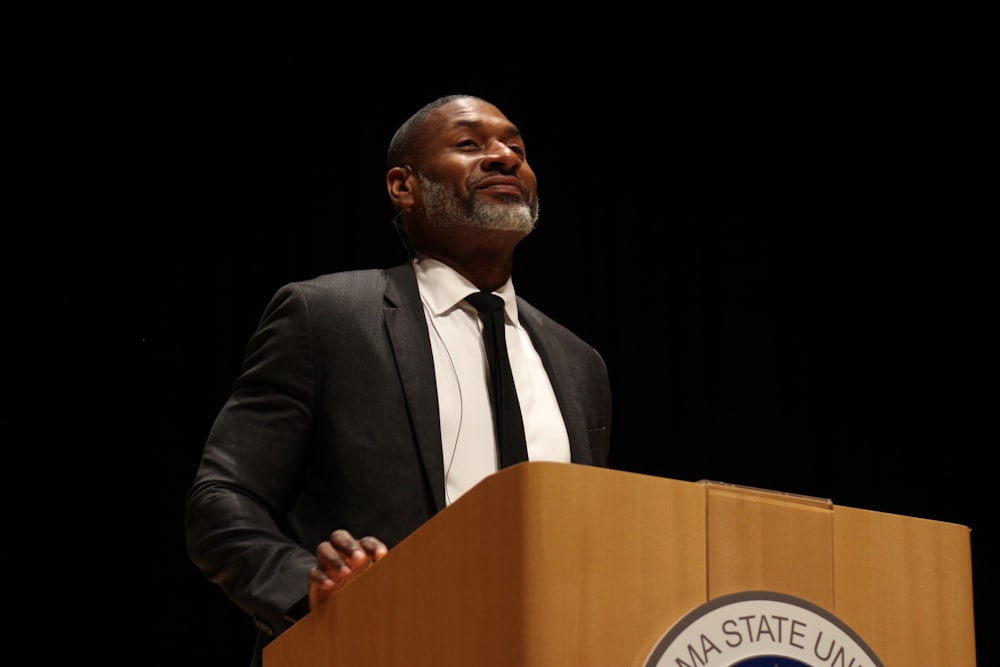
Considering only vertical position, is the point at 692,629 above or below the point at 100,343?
below

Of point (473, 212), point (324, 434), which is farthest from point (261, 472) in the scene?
point (473, 212)

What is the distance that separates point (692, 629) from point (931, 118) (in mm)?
2283

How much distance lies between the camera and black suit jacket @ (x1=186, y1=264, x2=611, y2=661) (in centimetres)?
167

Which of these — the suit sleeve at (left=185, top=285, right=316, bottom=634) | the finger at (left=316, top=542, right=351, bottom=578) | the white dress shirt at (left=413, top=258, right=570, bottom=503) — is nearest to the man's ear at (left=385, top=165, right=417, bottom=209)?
the white dress shirt at (left=413, top=258, right=570, bottom=503)

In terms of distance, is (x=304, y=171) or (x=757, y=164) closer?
(x=304, y=171)

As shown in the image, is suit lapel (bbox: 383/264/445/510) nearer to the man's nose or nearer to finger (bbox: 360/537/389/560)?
the man's nose

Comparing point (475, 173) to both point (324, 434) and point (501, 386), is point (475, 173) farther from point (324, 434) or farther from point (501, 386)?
point (324, 434)

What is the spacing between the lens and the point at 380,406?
1747 millimetres

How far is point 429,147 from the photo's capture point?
2.14 m

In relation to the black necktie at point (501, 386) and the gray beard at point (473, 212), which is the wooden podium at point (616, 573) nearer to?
the black necktie at point (501, 386)

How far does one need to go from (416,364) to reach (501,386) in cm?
13

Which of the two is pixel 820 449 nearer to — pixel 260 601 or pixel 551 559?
pixel 260 601

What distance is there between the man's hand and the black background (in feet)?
4.93

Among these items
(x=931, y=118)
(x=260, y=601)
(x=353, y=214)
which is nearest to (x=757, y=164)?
(x=931, y=118)
